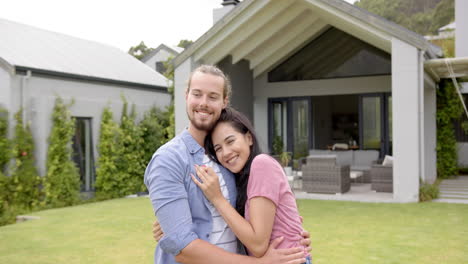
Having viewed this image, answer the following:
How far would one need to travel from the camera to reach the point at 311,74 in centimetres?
1373

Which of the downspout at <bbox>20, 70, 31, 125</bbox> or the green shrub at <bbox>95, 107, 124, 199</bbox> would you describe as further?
the green shrub at <bbox>95, 107, 124, 199</bbox>

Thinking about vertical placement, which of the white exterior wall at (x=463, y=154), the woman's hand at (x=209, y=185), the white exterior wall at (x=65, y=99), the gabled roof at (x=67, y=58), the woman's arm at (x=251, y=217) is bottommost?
the white exterior wall at (x=463, y=154)

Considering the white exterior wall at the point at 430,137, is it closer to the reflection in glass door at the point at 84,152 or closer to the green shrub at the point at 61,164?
the reflection in glass door at the point at 84,152

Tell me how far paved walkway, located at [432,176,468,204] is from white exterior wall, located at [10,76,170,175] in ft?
27.2

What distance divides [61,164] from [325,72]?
308 inches

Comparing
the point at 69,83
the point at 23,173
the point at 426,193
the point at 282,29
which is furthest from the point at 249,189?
the point at 282,29

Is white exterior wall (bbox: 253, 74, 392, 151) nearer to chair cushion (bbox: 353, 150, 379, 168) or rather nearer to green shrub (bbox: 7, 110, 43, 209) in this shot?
chair cushion (bbox: 353, 150, 379, 168)

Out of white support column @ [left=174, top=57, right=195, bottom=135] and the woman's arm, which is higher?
white support column @ [left=174, top=57, right=195, bottom=135]

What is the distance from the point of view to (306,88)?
541 inches

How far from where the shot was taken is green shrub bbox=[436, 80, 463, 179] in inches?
490

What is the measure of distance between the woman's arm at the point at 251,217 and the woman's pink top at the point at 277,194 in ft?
0.12

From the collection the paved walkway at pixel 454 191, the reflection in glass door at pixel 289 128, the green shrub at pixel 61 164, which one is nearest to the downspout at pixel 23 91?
the green shrub at pixel 61 164

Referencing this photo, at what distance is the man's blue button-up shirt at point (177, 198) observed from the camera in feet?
5.19

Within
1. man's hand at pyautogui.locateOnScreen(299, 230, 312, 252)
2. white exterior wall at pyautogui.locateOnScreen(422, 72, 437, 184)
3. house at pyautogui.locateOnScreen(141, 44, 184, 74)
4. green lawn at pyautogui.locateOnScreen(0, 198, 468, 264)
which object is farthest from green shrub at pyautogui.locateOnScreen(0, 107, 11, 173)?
house at pyautogui.locateOnScreen(141, 44, 184, 74)
